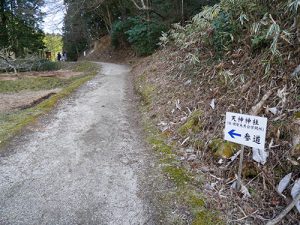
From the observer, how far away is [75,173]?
3348mm

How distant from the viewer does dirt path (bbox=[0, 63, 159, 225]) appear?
2611 millimetres

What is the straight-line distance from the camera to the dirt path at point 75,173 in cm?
261

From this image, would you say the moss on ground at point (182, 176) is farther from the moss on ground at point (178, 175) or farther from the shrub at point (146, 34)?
the shrub at point (146, 34)

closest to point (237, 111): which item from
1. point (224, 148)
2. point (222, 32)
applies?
point (224, 148)

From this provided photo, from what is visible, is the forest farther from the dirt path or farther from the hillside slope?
the dirt path

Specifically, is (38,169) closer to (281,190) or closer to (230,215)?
(230,215)

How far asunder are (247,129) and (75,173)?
228 cm

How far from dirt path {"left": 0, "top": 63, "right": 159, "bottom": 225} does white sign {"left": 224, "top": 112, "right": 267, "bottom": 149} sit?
126 cm

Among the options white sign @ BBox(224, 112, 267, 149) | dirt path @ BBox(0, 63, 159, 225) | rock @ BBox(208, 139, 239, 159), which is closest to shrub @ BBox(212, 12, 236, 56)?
rock @ BBox(208, 139, 239, 159)

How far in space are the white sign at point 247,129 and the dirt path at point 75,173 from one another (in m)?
1.26

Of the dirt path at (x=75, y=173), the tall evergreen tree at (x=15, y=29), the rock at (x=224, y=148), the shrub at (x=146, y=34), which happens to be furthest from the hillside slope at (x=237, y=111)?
the tall evergreen tree at (x=15, y=29)

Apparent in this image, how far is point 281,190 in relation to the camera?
8.30 ft

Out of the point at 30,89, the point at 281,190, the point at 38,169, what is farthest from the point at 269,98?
the point at 30,89

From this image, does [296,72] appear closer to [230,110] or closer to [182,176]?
[230,110]
